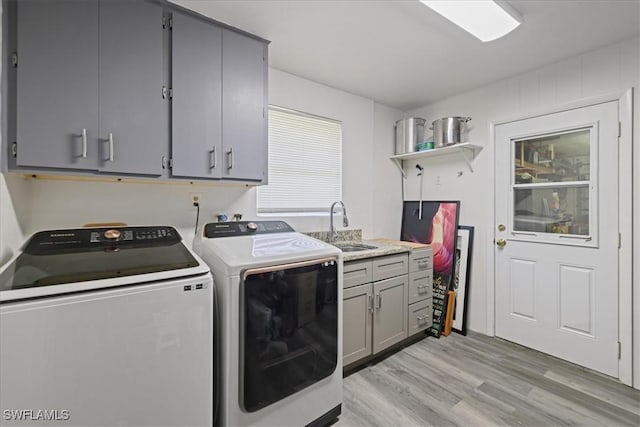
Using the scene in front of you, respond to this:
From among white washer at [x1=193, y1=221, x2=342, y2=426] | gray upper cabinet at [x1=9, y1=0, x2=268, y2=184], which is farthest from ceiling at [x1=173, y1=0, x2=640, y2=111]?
white washer at [x1=193, y1=221, x2=342, y2=426]

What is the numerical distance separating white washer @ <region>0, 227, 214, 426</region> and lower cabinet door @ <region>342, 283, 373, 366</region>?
113cm

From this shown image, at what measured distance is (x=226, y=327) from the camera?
1.35 meters

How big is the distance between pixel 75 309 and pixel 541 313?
10.7 ft

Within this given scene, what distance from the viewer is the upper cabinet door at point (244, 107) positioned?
189 cm

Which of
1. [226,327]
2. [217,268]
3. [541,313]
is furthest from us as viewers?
[541,313]

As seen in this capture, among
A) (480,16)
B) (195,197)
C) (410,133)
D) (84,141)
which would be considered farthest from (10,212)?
(410,133)

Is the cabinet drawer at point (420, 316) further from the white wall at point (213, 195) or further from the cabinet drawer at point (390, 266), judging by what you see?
the white wall at point (213, 195)

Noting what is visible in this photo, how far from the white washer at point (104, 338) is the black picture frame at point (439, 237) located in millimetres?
2450

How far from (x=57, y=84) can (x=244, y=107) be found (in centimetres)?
97

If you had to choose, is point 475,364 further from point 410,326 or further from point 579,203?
point 579,203

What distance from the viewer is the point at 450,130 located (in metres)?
2.89

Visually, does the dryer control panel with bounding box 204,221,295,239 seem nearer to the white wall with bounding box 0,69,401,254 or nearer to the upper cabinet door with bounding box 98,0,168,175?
the white wall with bounding box 0,69,401,254

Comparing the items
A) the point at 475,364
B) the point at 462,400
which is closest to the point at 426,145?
the point at 475,364

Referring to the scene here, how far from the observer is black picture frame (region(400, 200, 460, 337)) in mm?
2953
